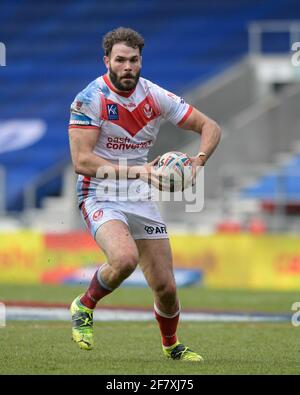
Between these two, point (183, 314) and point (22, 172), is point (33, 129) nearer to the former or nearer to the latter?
point (22, 172)

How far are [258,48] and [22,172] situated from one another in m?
6.62

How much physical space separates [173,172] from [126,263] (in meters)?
0.74

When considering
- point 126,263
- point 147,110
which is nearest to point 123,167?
point 147,110

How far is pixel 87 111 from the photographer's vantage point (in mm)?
7852

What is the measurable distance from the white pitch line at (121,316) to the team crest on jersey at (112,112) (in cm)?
457

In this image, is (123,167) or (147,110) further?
(147,110)

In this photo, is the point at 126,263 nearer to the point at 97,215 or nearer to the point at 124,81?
the point at 97,215

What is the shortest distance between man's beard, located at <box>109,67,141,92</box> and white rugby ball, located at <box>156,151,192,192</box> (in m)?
0.64

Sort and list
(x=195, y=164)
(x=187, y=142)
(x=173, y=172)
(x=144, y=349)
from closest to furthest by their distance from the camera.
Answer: (x=173, y=172) → (x=195, y=164) → (x=144, y=349) → (x=187, y=142)

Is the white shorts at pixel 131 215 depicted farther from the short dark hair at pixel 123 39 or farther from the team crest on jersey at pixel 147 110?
the short dark hair at pixel 123 39

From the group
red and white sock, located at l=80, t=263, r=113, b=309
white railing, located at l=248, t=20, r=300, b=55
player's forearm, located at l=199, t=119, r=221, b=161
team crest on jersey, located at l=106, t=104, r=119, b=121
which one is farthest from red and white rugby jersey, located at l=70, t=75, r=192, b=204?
white railing, located at l=248, t=20, r=300, b=55

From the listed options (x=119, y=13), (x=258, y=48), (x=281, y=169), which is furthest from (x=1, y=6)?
(x=281, y=169)

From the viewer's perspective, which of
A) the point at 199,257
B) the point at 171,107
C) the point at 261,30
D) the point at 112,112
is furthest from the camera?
the point at 261,30

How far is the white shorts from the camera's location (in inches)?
314
